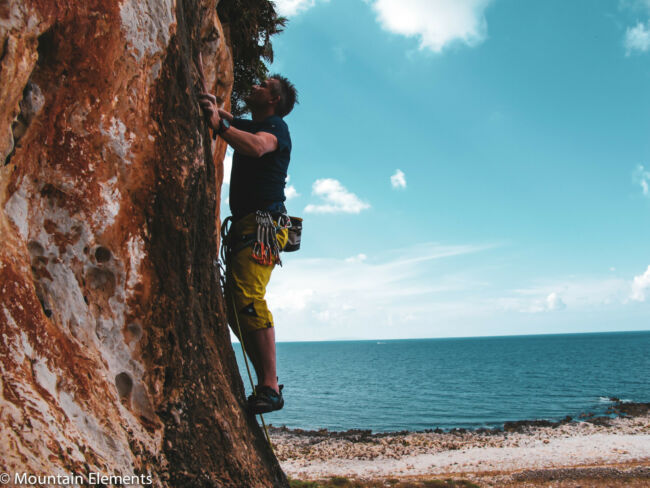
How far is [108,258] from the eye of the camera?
13.4 ft

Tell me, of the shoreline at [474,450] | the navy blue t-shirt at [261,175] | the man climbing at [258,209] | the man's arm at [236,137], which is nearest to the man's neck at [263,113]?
the man climbing at [258,209]

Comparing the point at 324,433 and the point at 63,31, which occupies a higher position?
the point at 63,31

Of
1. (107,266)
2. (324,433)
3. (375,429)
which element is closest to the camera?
(107,266)

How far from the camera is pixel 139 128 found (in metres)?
4.34

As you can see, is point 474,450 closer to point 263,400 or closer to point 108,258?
point 263,400

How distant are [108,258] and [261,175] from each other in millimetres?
2136

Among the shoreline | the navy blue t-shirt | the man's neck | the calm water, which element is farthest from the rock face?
the calm water

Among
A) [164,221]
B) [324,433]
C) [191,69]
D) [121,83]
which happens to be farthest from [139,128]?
[324,433]

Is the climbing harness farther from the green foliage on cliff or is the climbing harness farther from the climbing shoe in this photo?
the green foliage on cliff

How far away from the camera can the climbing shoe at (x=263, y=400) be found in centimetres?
509

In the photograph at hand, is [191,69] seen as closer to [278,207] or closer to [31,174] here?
[278,207]

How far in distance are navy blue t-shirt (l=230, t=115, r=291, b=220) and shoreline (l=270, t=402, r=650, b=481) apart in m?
21.6

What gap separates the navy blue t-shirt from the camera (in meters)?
5.62

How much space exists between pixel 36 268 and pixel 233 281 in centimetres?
213
